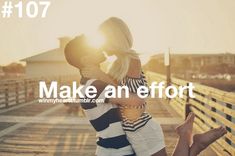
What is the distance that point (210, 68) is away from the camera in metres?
121

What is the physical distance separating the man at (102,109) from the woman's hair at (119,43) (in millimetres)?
120

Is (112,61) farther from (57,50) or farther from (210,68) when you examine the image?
(210,68)

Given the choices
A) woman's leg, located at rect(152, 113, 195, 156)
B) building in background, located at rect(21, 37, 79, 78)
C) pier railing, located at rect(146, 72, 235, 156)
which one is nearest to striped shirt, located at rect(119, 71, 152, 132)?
woman's leg, located at rect(152, 113, 195, 156)

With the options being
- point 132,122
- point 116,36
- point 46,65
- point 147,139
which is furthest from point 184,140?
point 46,65

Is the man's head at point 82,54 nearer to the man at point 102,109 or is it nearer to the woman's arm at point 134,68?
the man at point 102,109

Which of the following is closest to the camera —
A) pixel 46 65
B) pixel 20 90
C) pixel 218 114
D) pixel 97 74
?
pixel 97 74

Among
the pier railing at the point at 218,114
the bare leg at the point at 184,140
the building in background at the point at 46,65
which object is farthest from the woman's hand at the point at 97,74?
the building in background at the point at 46,65

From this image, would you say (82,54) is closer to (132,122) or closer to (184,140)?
(132,122)

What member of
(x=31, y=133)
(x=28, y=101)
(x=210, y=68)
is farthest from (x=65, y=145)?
(x=210, y=68)

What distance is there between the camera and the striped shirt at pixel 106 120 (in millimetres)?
3057

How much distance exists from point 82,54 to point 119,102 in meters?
0.46

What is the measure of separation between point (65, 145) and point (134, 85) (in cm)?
614

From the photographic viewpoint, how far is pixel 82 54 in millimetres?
3199

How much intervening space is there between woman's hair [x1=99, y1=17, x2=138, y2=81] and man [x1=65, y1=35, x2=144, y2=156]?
4.7 inches
